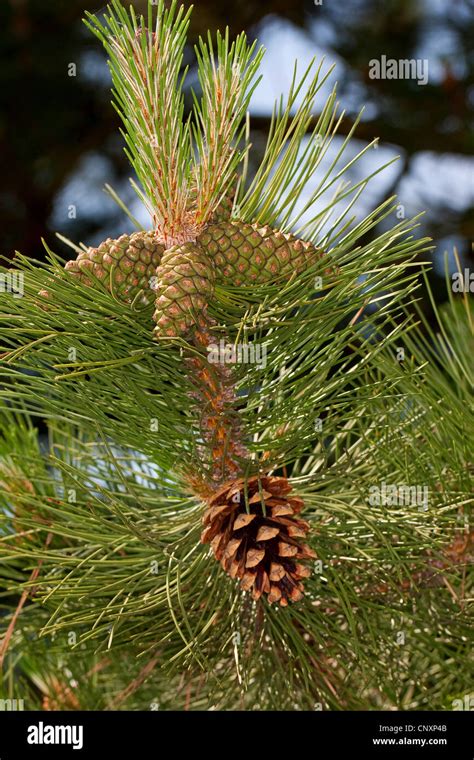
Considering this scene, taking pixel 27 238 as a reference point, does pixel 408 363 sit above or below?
below

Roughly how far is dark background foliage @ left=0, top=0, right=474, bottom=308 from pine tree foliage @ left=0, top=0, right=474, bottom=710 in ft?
2.00

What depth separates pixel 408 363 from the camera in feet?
1.11

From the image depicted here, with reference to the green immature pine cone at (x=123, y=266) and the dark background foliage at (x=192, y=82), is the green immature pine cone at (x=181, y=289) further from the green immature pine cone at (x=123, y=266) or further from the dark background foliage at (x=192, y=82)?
the dark background foliage at (x=192, y=82)

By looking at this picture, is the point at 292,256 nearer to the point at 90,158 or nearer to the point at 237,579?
the point at 237,579

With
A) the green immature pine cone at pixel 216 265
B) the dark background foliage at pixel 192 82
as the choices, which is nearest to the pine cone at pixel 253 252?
the green immature pine cone at pixel 216 265

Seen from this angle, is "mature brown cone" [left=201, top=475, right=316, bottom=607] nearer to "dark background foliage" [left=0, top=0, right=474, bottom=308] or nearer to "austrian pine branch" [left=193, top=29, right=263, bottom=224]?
"austrian pine branch" [left=193, top=29, right=263, bottom=224]

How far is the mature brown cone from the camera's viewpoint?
29 centimetres

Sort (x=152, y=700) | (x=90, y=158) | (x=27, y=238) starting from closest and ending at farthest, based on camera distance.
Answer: (x=152, y=700) < (x=27, y=238) < (x=90, y=158)

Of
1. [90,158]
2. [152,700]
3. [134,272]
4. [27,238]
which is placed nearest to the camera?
[134,272]

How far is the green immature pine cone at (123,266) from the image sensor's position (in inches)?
10.6

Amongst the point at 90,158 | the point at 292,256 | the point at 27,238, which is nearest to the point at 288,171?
the point at 292,256

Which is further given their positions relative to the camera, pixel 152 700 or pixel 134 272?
pixel 152 700

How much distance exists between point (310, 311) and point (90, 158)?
85cm
